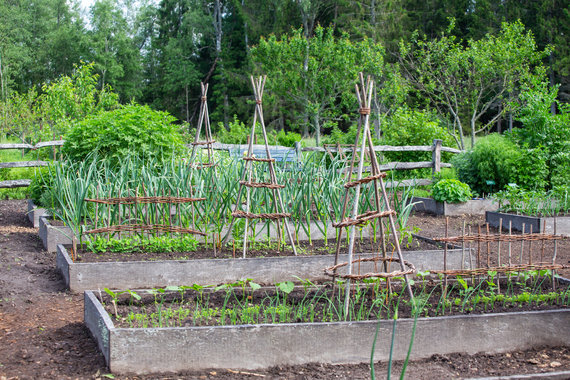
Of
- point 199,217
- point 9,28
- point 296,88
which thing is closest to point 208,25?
point 9,28

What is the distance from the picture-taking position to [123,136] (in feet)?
23.6

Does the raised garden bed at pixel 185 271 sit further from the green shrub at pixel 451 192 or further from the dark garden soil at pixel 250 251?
the green shrub at pixel 451 192

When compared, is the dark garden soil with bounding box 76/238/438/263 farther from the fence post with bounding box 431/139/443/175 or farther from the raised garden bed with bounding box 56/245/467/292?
the fence post with bounding box 431/139/443/175

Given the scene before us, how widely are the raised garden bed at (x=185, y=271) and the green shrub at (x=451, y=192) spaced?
14.4ft

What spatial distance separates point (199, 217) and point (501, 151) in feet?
19.9

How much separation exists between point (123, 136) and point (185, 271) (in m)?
3.10

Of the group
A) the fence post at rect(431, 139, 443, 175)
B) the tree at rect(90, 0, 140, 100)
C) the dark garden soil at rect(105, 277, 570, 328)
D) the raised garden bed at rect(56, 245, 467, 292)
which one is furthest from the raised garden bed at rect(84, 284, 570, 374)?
the tree at rect(90, 0, 140, 100)

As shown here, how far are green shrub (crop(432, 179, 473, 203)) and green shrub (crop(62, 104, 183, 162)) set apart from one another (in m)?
4.44

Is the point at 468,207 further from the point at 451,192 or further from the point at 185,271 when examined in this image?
the point at 185,271

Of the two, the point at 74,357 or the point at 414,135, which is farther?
the point at 414,135

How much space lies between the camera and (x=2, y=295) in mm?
4504

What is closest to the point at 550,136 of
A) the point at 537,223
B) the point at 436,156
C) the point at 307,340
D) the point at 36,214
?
the point at 537,223

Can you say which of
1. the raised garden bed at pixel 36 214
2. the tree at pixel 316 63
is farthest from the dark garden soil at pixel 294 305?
the tree at pixel 316 63

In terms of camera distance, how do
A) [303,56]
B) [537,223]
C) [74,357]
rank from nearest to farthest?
[74,357] → [537,223] → [303,56]
